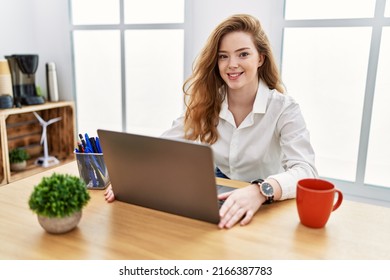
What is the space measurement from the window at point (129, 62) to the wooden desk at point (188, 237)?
1.83m

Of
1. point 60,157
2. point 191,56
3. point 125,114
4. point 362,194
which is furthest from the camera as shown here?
point 60,157

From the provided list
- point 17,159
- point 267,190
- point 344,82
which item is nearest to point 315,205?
point 267,190

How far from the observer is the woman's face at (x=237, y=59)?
1432mm

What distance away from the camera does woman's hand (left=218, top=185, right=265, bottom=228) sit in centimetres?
95

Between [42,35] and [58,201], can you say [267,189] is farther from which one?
[42,35]

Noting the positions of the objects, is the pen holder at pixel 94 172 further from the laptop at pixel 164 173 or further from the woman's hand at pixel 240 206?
the woman's hand at pixel 240 206

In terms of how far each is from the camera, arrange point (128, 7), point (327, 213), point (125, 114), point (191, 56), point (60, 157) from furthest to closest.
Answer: point (60, 157)
point (125, 114)
point (128, 7)
point (191, 56)
point (327, 213)

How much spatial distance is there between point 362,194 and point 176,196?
1628mm

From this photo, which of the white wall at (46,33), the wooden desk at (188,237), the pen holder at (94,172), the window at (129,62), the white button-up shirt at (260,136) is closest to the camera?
the wooden desk at (188,237)

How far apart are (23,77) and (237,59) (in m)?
2.04

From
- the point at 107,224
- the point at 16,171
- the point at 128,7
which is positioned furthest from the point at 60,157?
the point at 107,224

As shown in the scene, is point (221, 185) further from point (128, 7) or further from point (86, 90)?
point (86, 90)

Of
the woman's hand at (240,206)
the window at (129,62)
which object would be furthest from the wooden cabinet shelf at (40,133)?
the woman's hand at (240,206)

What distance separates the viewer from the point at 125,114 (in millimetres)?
2982
